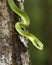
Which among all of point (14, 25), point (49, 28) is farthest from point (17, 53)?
point (49, 28)

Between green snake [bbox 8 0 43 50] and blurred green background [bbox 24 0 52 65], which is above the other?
green snake [bbox 8 0 43 50]

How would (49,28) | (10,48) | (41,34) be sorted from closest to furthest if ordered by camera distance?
(10,48) < (49,28) < (41,34)

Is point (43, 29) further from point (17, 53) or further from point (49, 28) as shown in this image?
point (17, 53)

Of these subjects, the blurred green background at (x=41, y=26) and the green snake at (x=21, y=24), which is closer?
the green snake at (x=21, y=24)

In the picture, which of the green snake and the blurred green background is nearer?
the green snake

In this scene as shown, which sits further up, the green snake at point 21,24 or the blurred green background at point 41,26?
the green snake at point 21,24

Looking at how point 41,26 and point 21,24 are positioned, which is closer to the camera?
point 21,24

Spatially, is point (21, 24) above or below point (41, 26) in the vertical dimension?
above

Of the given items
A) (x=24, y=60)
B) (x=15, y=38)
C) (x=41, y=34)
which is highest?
(x=15, y=38)
